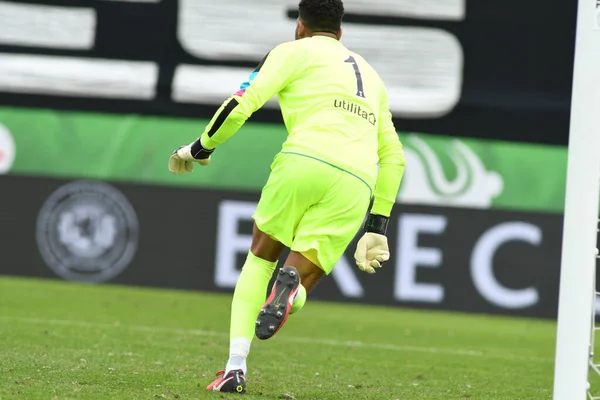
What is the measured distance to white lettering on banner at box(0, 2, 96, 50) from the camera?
11773 mm

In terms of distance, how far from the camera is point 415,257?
11.0 m

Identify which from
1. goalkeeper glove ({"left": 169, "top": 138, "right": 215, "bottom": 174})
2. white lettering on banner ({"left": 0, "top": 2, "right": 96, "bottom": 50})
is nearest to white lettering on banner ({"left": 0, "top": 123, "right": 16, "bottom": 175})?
white lettering on banner ({"left": 0, "top": 2, "right": 96, "bottom": 50})

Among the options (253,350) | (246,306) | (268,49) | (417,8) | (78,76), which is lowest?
(253,350)

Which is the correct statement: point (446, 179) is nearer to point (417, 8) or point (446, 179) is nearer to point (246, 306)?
point (417, 8)

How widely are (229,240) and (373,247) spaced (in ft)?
20.4

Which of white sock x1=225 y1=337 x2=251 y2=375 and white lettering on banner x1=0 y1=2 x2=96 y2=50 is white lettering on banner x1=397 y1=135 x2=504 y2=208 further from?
white sock x1=225 y1=337 x2=251 y2=375

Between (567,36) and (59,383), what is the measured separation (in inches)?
323

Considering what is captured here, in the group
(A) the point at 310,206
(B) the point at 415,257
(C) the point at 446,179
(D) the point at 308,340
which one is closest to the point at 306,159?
(A) the point at 310,206

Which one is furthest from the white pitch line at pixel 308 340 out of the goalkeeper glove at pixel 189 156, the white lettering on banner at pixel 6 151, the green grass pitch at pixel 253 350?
the white lettering on banner at pixel 6 151

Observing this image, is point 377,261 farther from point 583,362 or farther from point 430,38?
point 430,38

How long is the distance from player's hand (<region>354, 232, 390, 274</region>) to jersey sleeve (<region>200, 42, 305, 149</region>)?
783 mm

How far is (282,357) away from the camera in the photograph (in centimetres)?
686

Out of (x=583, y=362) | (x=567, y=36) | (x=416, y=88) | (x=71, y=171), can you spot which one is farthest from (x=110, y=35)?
(x=583, y=362)

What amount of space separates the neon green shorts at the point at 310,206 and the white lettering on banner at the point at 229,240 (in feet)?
20.8
